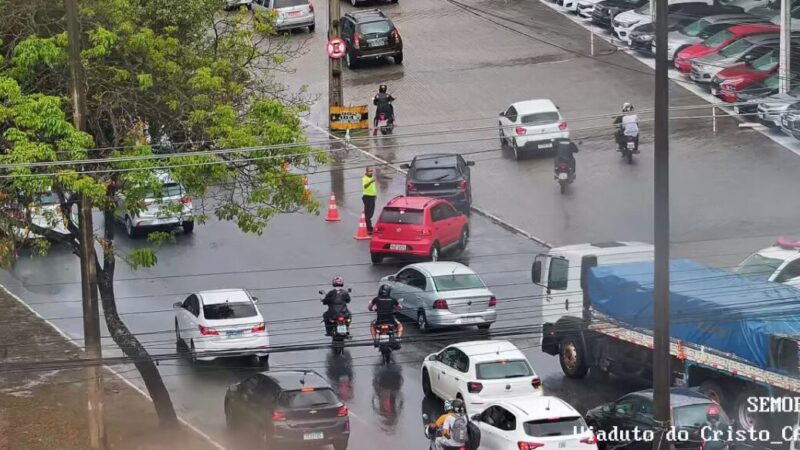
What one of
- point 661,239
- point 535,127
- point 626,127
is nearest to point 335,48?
point 535,127

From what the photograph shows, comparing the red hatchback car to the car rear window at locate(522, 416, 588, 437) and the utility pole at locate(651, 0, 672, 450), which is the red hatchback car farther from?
the utility pole at locate(651, 0, 672, 450)

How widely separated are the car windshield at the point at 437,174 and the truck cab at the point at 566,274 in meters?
8.66

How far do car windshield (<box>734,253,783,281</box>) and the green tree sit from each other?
8.76 m

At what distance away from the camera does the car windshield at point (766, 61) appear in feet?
148

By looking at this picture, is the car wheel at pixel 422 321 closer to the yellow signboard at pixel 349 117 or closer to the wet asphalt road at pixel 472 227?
the wet asphalt road at pixel 472 227

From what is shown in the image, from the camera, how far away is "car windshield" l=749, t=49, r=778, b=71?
45.0 m

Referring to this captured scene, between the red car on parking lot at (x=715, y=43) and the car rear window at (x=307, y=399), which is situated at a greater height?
the red car on parking lot at (x=715, y=43)

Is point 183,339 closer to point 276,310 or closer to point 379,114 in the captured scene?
point 276,310

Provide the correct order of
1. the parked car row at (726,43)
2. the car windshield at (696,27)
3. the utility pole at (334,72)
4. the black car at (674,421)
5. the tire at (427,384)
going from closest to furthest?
the black car at (674,421) < the tire at (427,384) < the parked car row at (726,43) < the utility pole at (334,72) < the car windshield at (696,27)

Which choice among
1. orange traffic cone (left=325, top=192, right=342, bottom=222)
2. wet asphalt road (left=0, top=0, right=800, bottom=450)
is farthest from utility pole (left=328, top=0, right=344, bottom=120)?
orange traffic cone (left=325, top=192, right=342, bottom=222)

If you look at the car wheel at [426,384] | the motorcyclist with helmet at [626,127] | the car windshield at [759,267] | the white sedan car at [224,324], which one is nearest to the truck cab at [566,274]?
the car windshield at [759,267]

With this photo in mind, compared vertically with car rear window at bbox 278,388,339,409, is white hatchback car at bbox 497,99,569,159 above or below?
above

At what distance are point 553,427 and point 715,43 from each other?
2744 cm

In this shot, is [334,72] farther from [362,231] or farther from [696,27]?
[696,27]
